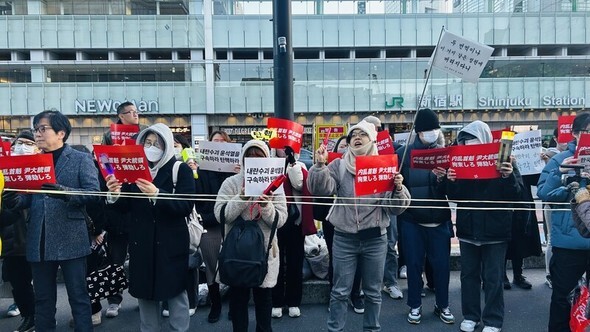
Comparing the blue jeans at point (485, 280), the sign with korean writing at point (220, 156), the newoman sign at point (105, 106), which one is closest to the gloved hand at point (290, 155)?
the sign with korean writing at point (220, 156)

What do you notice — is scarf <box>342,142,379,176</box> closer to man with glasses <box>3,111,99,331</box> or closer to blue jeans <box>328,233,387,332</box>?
blue jeans <box>328,233,387,332</box>

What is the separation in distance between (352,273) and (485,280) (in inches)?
54.8

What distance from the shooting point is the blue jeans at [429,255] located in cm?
428

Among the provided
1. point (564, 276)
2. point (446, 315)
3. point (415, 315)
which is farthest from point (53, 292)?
point (564, 276)

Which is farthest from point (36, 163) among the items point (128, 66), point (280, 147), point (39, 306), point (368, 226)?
point (128, 66)

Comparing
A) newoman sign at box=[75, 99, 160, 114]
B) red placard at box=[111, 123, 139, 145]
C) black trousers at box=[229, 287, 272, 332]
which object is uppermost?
newoman sign at box=[75, 99, 160, 114]

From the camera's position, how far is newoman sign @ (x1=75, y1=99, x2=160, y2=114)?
82.7 feet

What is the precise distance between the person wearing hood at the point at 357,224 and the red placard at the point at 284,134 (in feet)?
2.73

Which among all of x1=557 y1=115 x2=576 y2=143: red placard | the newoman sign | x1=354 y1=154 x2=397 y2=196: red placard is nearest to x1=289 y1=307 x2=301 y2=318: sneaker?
x1=354 y1=154 x2=397 y2=196: red placard

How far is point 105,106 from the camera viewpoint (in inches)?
998

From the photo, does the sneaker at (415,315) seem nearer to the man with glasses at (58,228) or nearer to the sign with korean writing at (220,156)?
the sign with korean writing at (220,156)

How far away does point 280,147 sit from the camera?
14.6 ft

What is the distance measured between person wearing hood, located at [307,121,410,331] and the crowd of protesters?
1cm

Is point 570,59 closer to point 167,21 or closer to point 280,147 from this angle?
point 167,21
